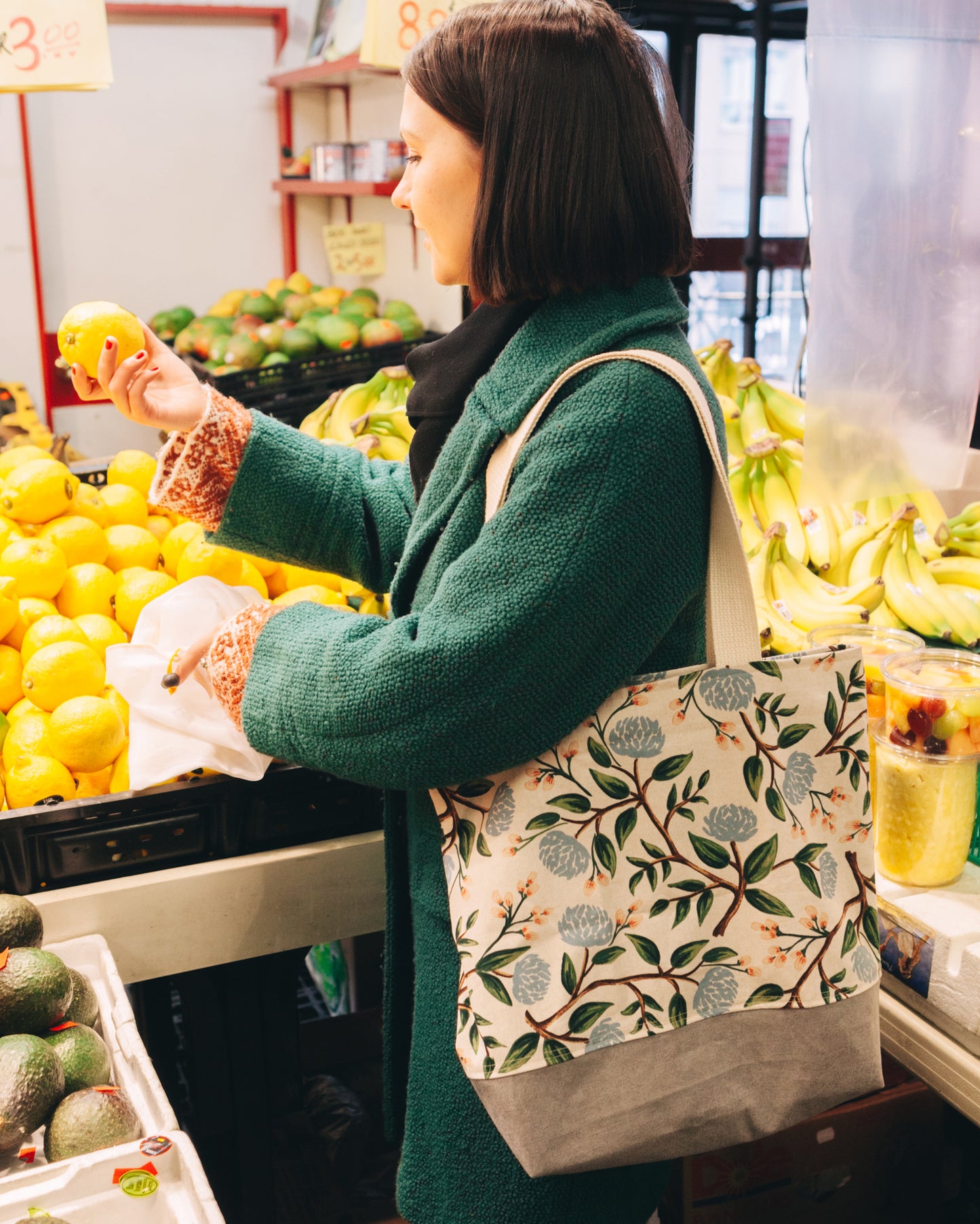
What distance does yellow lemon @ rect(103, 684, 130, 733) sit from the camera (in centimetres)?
162

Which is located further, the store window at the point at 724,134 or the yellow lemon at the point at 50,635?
the store window at the point at 724,134

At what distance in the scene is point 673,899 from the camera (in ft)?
3.46

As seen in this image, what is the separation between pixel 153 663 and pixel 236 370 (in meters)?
1.93

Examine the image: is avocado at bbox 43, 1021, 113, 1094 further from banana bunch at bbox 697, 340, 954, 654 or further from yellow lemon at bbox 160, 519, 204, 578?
banana bunch at bbox 697, 340, 954, 654

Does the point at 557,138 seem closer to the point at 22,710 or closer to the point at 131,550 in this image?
the point at 22,710

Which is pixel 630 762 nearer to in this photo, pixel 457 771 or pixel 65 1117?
pixel 457 771

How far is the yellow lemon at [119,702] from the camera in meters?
1.62

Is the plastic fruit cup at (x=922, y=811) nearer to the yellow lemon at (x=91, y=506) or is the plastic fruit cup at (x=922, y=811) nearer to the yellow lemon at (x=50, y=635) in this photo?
the yellow lemon at (x=50, y=635)

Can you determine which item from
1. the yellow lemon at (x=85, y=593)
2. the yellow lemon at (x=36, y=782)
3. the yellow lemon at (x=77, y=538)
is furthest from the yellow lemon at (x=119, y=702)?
the yellow lemon at (x=77, y=538)

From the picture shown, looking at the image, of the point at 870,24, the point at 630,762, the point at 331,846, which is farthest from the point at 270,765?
the point at 870,24

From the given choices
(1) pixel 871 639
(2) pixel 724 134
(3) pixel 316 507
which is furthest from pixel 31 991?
(2) pixel 724 134

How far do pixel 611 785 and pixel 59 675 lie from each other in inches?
35.8

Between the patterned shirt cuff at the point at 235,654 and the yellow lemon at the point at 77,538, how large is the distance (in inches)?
33.6

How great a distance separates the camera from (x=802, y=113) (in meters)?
4.27
